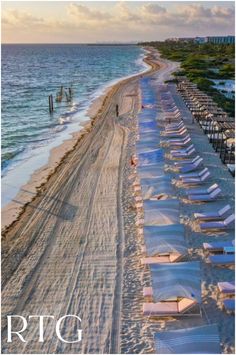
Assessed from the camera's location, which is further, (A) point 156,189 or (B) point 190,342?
(A) point 156,189

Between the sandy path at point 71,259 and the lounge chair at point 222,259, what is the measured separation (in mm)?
2675

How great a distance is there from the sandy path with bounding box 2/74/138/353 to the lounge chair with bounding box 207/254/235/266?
267 cm

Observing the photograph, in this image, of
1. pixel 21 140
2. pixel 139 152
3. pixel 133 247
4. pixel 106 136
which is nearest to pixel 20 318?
pixel 133 247

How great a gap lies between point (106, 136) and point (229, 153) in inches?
350

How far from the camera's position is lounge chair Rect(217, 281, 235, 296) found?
10.5m

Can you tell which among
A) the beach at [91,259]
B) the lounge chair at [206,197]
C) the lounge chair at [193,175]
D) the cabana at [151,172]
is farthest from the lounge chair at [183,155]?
the lounge chair at [206,197]

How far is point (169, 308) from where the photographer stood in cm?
1005

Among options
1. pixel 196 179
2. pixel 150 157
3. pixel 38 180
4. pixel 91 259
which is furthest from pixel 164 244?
pixel 38 180

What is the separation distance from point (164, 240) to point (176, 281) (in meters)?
2.08

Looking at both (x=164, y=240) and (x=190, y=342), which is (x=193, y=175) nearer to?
(x=164, y=240)

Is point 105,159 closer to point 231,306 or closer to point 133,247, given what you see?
point 133,247

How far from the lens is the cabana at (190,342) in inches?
316

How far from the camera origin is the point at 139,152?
1989cm

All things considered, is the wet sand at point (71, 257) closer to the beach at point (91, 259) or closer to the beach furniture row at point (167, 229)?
the beach at point (91, 259)
